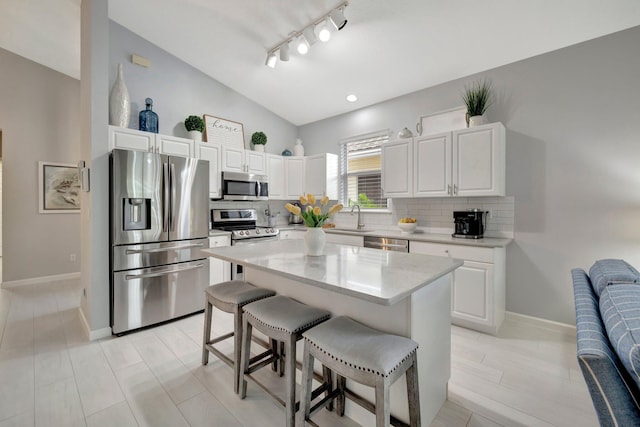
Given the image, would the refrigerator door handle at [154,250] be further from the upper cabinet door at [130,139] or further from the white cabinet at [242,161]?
the white cabinet at [242,161]

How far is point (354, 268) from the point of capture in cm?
162

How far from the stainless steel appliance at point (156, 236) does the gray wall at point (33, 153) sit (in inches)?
119

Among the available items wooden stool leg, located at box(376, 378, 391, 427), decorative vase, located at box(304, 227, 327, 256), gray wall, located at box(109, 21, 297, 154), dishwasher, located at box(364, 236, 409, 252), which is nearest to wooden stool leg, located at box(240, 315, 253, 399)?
decorative vase, located at box(304, 227, 327, 256)

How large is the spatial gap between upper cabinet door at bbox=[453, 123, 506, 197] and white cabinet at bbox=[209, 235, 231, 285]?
9.55 feet

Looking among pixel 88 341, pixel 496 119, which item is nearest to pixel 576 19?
pixel 496 119

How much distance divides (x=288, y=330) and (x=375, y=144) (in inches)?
137

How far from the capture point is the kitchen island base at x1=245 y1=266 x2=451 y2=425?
Result: 1.47 meters

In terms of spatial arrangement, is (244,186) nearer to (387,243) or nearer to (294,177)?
(294,177)

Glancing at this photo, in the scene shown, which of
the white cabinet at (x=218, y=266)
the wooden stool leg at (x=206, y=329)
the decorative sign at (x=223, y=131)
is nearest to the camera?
the wooden stool leg at (x=206, y=329)

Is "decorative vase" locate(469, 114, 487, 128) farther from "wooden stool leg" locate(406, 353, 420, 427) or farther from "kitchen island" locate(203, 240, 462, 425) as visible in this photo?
"wooden stool leg" locate(406, 353, 420, 427)

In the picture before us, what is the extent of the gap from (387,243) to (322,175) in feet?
5.76

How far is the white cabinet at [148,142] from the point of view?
2982mm

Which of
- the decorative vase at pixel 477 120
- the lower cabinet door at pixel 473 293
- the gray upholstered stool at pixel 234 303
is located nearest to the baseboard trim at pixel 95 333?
the gray upholstered stool at pixel 234 303

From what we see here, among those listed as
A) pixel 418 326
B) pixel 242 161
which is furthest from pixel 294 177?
pixel 418 326
